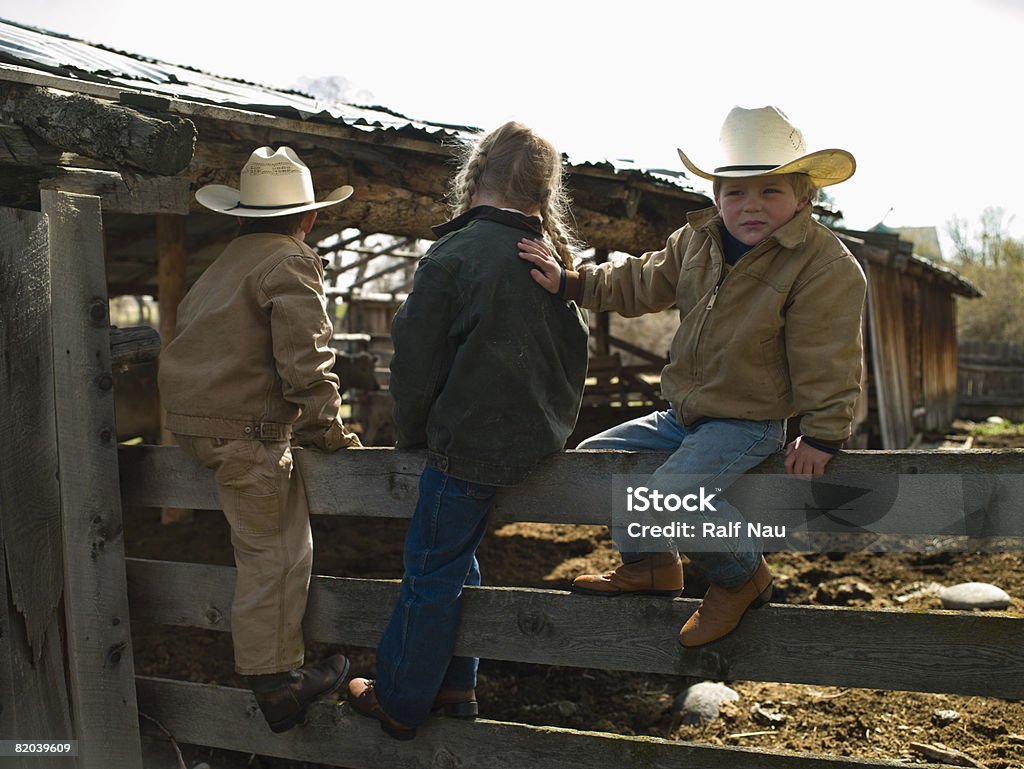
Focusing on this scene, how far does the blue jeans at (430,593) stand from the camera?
260 centimetres

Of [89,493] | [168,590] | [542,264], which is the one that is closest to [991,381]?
[542,264]

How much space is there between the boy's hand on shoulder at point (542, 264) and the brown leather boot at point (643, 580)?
861mm

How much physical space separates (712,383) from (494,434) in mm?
627

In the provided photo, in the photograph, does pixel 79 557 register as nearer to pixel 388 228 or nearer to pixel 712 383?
pixel 712 383

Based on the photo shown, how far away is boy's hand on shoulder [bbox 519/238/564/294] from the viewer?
256cm

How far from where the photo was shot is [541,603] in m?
2.71

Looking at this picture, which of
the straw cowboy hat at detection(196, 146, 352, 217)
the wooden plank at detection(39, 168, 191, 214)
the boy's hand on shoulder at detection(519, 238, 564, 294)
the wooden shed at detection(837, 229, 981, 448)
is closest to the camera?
the boy's hand on shoulder at detection(519, 238, 564, 294)

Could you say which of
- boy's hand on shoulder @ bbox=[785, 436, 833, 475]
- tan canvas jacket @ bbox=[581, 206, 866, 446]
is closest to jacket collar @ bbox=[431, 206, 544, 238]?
tan canvas jacket @ bbox=[581, 206, 866, 446]

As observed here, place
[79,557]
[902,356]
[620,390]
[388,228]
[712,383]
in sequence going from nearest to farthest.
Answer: [712,383], [79,557], [388,228], [620,390], [902,356]

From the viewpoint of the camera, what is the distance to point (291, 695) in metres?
2.86

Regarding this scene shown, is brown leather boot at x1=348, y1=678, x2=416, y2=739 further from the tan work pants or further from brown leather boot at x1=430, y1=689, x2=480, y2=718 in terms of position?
the tan work pants

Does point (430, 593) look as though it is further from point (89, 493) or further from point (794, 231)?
point (794, 231)

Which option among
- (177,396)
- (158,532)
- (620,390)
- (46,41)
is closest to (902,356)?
(620,390)

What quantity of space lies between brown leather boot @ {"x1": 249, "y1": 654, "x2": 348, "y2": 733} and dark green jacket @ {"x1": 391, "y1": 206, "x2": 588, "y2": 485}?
0.90m
